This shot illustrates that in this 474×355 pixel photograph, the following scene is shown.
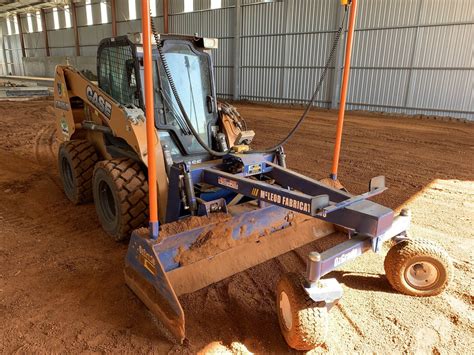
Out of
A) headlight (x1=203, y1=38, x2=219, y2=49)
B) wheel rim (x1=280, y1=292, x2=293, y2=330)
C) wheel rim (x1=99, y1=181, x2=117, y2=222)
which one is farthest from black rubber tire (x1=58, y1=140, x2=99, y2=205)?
wheel rim (x1=280, y1=292, x2=293, y2=330)

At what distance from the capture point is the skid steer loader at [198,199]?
2.52 m

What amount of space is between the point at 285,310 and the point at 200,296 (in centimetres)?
79

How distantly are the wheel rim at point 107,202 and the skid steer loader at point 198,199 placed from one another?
16 mm

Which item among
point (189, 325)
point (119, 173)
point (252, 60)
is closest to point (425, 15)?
point (252, 60)

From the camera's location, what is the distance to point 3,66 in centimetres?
3675

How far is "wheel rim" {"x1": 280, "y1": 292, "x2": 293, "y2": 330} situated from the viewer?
8.14ft

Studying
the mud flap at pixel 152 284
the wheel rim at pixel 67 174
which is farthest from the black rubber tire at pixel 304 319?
the wheel rim at pixel 67 174

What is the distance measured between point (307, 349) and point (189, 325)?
2.76 feet

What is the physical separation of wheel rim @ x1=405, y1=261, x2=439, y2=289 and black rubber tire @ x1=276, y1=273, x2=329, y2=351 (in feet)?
3.40

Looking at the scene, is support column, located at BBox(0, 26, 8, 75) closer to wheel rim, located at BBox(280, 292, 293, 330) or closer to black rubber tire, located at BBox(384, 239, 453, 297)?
wheel rim, located at BBox(280, 292, 293, 330)

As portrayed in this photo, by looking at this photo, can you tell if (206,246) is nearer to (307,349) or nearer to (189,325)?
(189,325)

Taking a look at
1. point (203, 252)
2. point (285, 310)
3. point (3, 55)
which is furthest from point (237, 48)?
point (3, 55)

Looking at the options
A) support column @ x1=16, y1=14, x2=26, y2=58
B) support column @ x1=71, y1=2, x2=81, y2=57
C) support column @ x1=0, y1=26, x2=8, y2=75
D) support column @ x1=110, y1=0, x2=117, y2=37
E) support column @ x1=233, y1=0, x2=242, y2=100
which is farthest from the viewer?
support column @ x1=0, y1=26, x2=8, y2=75

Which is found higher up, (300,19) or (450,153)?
(300,19)
